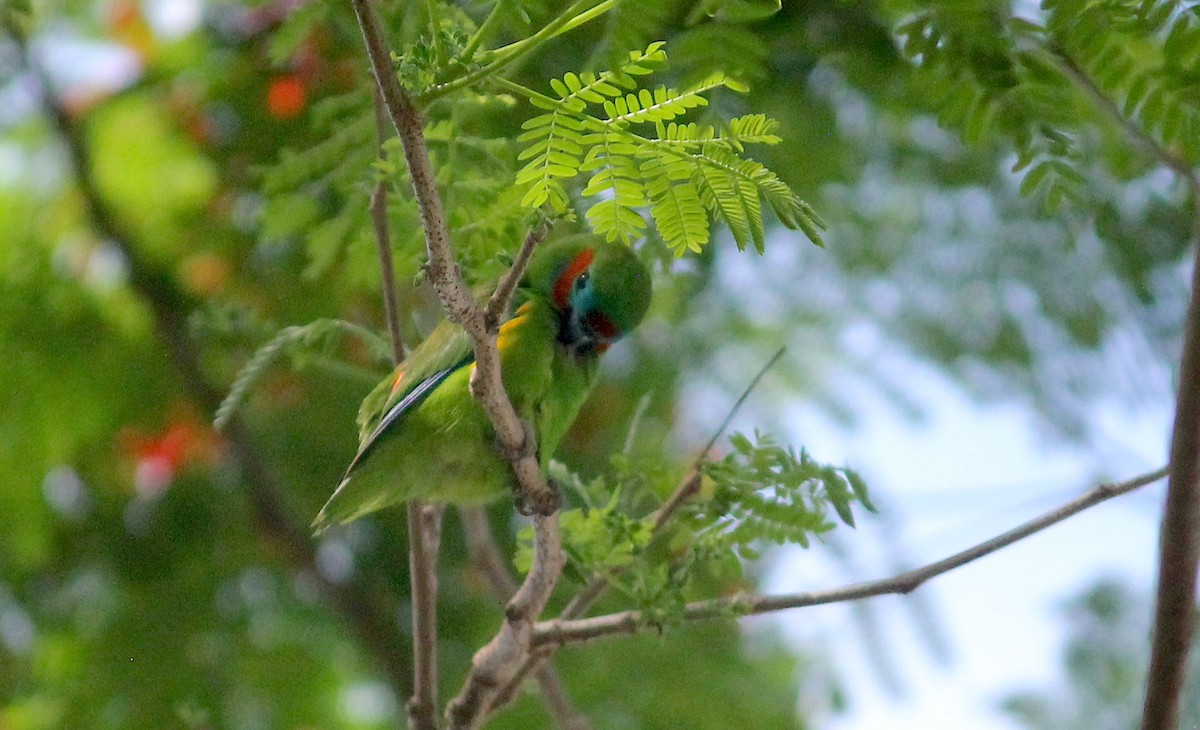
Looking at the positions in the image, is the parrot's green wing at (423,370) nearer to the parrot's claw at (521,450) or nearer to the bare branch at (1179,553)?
the parrot's claw at (521,450)

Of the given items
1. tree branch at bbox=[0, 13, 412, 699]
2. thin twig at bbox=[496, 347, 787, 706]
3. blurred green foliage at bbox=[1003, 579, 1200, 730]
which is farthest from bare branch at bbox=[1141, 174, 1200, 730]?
tree branch at bbox=[0, 13, 412, 699]

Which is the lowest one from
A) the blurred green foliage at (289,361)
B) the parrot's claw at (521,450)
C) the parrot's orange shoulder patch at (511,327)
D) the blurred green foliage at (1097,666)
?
the blurred green foliage at (1097,666)

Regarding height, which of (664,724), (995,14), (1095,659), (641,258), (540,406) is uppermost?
(995,14)

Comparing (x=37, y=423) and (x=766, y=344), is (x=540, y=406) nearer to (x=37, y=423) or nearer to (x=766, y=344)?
(x=766, y=344)

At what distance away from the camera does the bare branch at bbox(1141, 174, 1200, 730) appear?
3.32 feet

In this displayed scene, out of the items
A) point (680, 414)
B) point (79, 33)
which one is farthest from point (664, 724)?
point (79, 33)

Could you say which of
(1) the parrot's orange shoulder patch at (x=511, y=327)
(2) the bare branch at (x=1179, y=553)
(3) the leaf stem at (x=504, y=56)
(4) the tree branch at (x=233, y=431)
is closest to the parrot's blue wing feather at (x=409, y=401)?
(1) the parrot's orange shoulder patch at (x=511, y=327)

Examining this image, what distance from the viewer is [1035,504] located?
1.90 metres

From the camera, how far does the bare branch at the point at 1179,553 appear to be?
3.32 ft

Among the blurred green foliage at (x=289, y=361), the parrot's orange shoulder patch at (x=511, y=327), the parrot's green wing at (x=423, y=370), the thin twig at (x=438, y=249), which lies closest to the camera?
the thin twig at (x=438, y=249)

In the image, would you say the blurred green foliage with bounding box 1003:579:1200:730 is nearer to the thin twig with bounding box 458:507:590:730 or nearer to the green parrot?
the thin twig with bounding box 458:507:590:730

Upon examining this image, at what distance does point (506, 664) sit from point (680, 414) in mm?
1149

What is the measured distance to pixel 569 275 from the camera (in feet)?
4.76

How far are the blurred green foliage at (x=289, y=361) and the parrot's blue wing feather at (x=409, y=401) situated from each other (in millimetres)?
414
